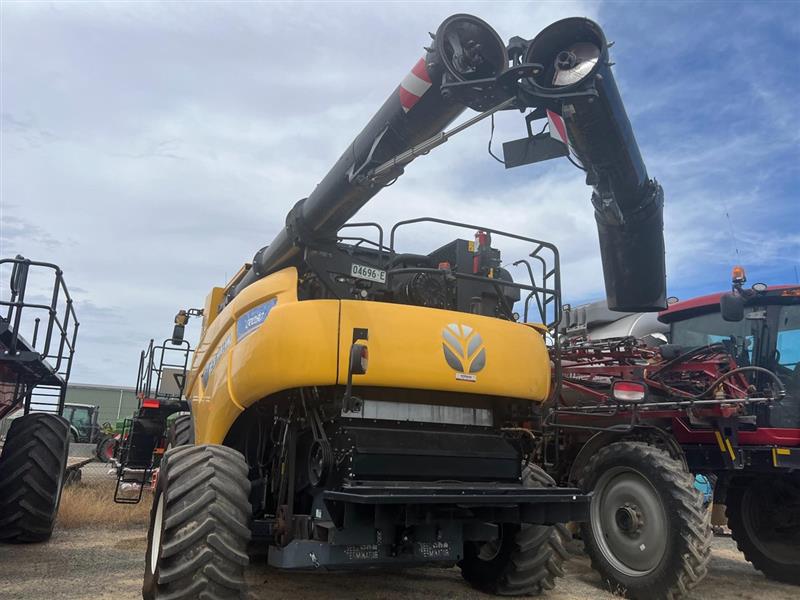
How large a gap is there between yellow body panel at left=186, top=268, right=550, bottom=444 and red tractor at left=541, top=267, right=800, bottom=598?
A: 2.59 ft

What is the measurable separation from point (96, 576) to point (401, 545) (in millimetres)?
3015

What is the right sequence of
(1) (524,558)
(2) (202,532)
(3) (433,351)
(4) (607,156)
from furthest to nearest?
1. (4) (607,156)
2. (1) (524,558)
3. (3) (433,351)
4. (2) (202,532)

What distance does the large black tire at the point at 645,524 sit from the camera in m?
5.53

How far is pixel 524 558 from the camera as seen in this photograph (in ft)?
17.0

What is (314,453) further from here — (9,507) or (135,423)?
(135,423)

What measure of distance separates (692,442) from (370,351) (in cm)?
426

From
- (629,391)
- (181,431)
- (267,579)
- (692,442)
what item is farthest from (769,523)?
(181,431)

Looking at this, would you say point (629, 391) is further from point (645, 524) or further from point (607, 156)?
point (607, 156)

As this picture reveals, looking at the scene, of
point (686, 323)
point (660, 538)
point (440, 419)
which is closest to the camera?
point (440, 419)

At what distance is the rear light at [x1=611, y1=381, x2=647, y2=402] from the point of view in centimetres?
657

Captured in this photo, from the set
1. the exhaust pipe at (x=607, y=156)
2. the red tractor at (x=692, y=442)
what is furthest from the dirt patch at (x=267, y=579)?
the exhaust pipe at (x=607, y=156)

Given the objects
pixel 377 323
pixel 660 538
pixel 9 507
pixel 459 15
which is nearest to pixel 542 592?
pixel 660 538

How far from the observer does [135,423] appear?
441 inches

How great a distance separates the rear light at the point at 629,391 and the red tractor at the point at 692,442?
0.4 inches
